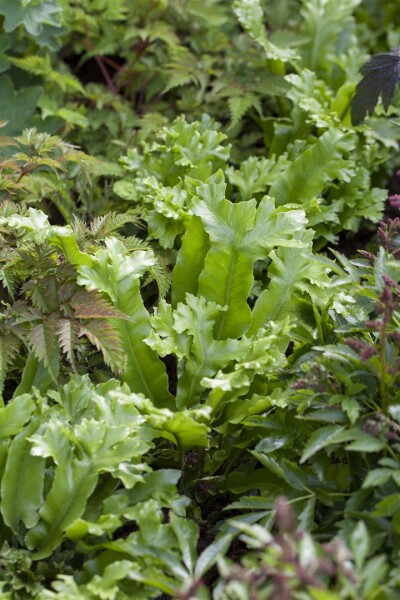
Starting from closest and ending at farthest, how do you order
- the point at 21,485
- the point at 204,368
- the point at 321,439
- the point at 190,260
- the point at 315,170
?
1. the point at 321,439
2. the point at 21,485
3. the point at 204,368
4. the point at 190,260
5. the point at 315,170

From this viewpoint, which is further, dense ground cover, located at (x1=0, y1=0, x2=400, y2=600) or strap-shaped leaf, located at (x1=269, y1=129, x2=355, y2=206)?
strap-shaped leaf, located at (x1=269, y1=129, x2=355, y2=206)

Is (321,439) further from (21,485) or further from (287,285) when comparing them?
(21,485)

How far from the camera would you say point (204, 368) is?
6.26 ft

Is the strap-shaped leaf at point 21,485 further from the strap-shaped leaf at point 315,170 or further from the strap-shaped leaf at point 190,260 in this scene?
the strap-shaped leaf at point 315,170

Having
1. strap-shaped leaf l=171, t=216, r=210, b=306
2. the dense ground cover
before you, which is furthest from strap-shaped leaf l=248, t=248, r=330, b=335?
strap-shaped leaf l=171, t=216, r=210, b=306

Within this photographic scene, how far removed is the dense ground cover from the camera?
5.10 feet

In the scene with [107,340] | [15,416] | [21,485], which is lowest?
[21,485]

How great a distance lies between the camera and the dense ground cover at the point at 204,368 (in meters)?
1.55

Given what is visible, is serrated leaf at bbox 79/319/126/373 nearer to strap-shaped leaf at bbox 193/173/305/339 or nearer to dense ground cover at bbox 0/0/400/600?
dense ground cover at bbox 0/0/400/600

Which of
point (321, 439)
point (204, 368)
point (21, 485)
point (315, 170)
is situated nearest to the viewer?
point (321, 439)

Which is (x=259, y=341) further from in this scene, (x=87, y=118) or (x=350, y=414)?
(x=87, y=118)

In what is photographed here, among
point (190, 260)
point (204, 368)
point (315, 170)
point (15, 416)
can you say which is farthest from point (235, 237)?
point (15, 416)

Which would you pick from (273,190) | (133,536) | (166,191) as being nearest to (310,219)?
(273,190)

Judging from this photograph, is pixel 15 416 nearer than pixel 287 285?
Yes
